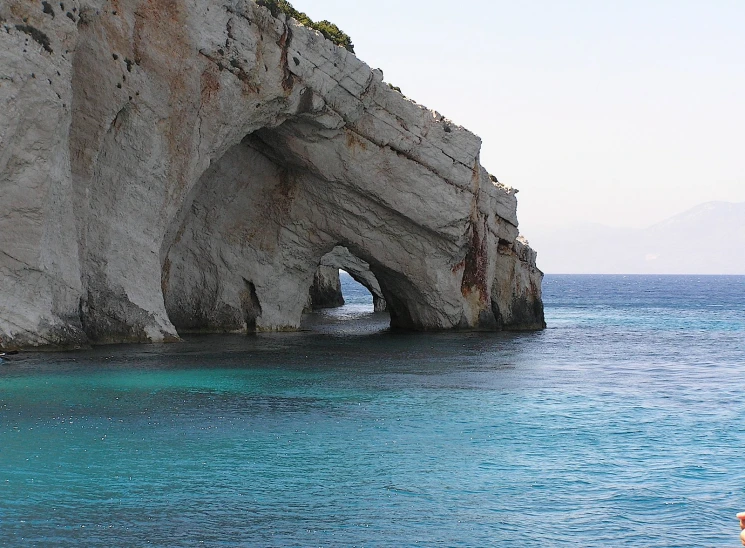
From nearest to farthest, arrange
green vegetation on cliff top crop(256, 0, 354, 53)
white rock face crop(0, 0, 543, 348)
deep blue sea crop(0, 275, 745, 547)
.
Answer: deep blue sea crop(0, 275, 745, 547)
white rock face crop(0, 0, 543, 348)
green vegetation on cliff top crop(256, 0, 354, 53)

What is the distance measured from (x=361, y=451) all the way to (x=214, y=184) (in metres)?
28.1

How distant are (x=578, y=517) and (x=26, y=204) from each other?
2251 centimetres

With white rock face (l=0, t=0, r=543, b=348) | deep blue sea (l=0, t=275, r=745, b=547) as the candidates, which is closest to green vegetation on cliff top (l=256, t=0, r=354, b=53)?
white rock face (l=0, t=0, r=543, b=348)

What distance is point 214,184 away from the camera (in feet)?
150

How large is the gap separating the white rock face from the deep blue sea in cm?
368

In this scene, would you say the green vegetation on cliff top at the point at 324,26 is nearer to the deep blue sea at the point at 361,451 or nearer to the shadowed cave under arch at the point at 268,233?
the shadowed cave under arch at the point at 268,233

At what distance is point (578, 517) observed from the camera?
50.4 ft

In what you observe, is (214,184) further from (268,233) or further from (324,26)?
(324,26)

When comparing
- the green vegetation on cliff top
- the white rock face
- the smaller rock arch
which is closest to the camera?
the white rock face

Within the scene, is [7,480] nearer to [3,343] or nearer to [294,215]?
[3,343]

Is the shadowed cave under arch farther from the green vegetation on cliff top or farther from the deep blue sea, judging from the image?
the deep blue sea

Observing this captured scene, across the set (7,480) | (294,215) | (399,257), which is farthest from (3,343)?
(399,257)

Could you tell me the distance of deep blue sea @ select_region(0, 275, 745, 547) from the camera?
14727mm

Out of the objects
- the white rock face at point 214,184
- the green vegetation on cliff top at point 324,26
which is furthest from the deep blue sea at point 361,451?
the green vegetation on cliff top at point 324,26
